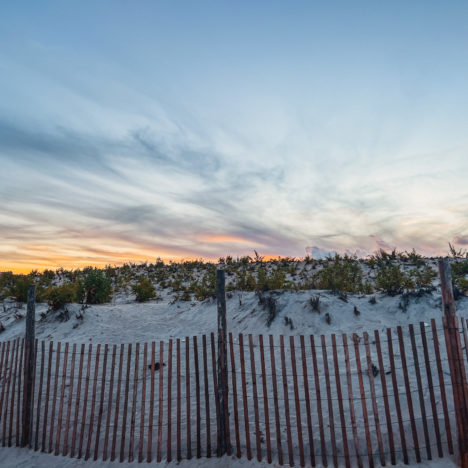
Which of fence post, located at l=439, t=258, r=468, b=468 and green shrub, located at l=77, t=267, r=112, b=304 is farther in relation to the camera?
green shrub, located at l=77, t=267, r=112, b=304

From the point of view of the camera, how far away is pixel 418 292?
32.9ft

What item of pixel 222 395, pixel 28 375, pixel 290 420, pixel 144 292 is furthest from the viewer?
pixel 144 292

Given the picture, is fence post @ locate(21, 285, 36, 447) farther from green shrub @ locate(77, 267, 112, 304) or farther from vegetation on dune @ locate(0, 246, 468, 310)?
green shrub @ locate(77, 267, 112, 304)

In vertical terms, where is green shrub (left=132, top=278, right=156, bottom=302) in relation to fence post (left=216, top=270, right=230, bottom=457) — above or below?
above

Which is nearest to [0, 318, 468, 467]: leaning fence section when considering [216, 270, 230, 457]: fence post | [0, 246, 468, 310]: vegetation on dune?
[216, 270, 230, 457]: fence post

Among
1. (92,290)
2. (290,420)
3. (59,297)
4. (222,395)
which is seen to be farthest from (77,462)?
(92,290)

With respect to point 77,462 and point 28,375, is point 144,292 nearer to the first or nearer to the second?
point 28,375

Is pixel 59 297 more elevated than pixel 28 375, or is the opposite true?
pixel 59 297

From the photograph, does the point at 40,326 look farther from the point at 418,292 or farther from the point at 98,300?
the point at 418,292

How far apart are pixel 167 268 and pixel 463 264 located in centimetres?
2034

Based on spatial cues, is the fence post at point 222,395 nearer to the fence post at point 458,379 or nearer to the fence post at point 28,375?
the fence post at point 458,379

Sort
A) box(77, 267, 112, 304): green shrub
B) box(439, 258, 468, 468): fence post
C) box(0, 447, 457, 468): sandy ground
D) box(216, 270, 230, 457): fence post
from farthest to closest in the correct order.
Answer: box(77, 267, 112, 304): green shrub
box(216, 270, 230, 457): fence post
box(0, 447, 457, 468): sandy ground
box(439, 258, 468, 468): fence post

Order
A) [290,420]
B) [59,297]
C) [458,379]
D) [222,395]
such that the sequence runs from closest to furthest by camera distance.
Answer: [458,379] < [222,395] < [290,420] < [59,297]

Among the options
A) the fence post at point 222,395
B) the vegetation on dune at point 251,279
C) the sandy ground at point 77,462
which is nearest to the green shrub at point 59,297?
the vegetation on dune at point 251,279
